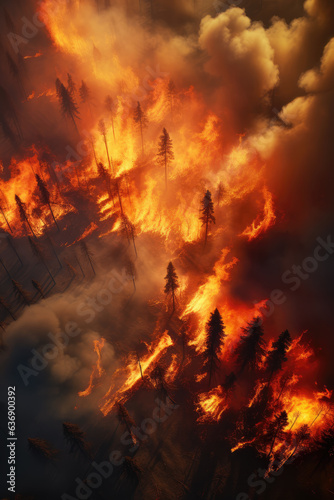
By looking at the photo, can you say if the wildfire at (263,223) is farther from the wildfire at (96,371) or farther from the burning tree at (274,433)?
the wildfire at (96,371)

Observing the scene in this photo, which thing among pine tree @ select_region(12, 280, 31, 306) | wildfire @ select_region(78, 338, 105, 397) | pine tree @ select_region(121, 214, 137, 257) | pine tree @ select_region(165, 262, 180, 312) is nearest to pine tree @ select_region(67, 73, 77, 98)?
pine tree @ select_region(121, 214, 137, 257)

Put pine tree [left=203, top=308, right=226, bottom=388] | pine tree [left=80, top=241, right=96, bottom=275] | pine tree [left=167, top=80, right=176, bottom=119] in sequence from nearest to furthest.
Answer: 1. pine tree [left=203, top=308, right=226, bottom=388]
2. pine tree [left=80, top=241, right=96, bottom=275]
3. pine tree [left=167, top=80, right=176, bottom=119]

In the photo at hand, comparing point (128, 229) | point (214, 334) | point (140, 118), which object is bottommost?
point (214, 334)

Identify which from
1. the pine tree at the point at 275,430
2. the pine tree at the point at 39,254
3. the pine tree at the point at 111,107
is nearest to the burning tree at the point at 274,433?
the pine tree at the point at 275,430

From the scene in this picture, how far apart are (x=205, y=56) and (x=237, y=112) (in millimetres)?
18114

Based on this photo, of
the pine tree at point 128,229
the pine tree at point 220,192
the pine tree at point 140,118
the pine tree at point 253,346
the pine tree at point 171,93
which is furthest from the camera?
the pine tree at point 171,93

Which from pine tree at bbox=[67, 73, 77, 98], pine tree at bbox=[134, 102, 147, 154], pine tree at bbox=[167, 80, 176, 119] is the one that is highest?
pine tree at bbox=[67, 73, 77, 98]

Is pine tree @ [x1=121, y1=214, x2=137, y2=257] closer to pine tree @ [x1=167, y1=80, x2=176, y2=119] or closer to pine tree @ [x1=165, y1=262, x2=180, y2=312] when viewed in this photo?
pine tree @ [x1=165, y1=262, x2=180, y2=312]

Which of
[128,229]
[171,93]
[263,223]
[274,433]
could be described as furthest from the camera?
[171,93]

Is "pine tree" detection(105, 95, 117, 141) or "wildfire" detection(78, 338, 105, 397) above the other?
"pine tree" detection(105, 95, 117, 141)

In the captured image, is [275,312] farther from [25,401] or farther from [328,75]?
[328,75]

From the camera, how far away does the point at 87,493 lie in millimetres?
26000

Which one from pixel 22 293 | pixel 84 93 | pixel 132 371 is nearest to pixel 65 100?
pixel 84 93

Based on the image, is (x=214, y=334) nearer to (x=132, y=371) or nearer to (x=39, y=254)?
(x=132, y=371)
